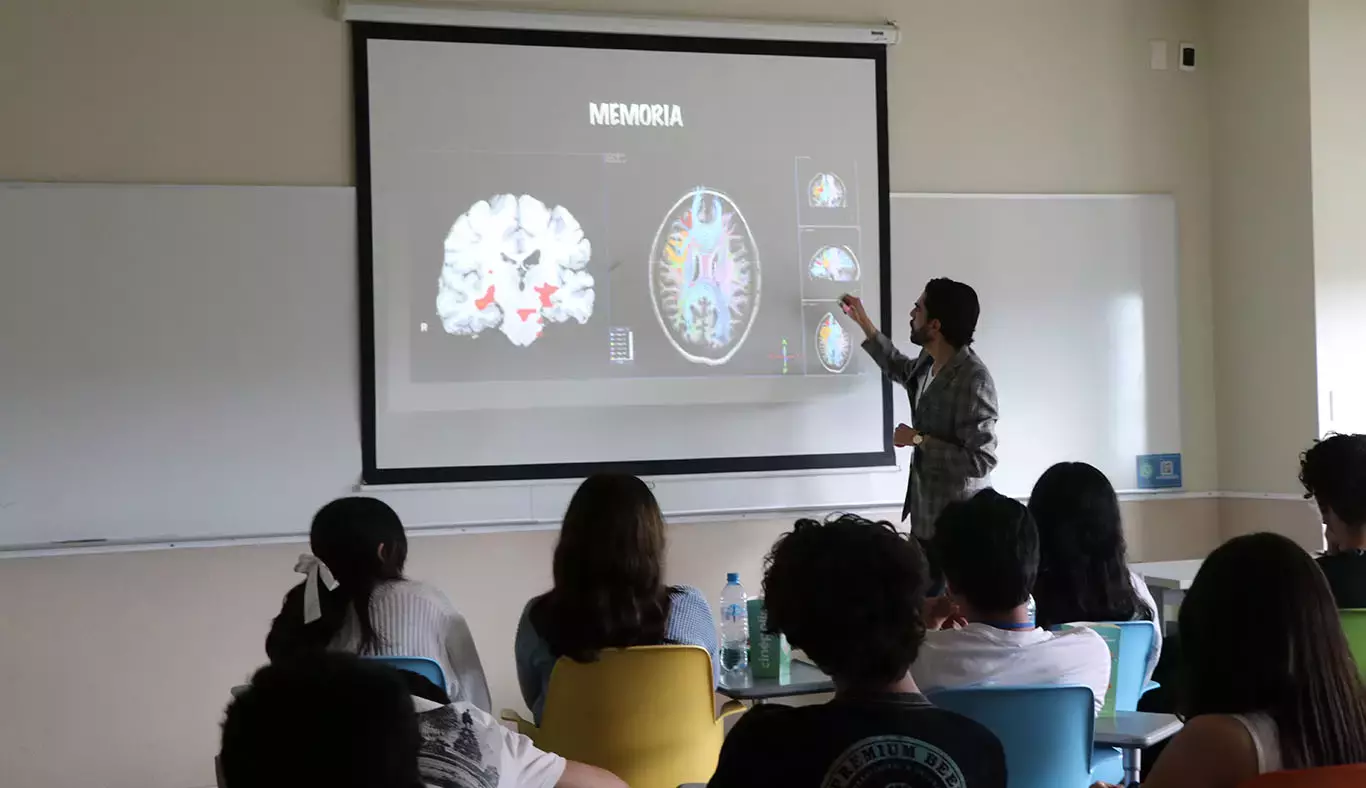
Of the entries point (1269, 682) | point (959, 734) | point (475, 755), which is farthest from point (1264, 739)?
point (475, 755)

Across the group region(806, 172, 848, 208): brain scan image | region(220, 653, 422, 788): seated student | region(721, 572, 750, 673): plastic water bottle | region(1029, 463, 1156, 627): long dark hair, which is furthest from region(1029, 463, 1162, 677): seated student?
region(806, 172, 848, 208): brain scan image

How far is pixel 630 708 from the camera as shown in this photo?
7.70 feet

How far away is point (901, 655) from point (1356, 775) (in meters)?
0.54

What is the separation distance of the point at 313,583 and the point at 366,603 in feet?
0.39

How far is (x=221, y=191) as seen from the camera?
401cm

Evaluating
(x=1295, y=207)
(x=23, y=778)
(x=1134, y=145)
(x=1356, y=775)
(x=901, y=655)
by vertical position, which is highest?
(x=1134, y=145)

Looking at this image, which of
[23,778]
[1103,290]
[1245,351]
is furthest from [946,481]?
[23,778]

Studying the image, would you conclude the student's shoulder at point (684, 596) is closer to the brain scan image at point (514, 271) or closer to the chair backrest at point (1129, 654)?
the chair backrest at point (1129, 654)

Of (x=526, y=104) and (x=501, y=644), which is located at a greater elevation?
(x=526, y=104)

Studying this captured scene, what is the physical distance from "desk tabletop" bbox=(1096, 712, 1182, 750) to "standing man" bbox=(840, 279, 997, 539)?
1.62 metres

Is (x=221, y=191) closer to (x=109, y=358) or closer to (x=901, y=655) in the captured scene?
A: (x=109, y=358)

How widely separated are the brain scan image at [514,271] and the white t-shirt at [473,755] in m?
2.75

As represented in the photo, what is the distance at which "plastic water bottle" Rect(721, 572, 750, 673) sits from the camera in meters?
2.96

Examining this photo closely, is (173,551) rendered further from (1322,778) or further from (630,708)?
(1322,778)
